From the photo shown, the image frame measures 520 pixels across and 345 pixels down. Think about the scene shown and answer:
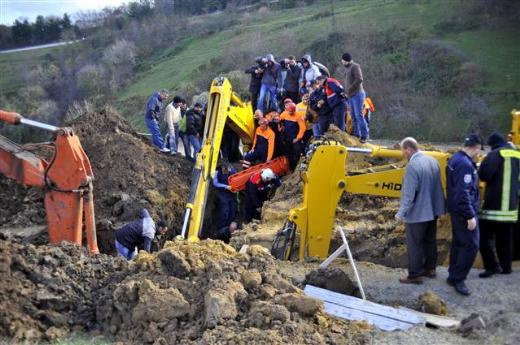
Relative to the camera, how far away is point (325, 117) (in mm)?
13664

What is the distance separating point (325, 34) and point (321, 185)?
1171 inches

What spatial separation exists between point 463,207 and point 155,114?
33.1 feet

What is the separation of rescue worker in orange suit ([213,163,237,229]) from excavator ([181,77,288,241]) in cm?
17

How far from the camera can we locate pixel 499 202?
8.04m

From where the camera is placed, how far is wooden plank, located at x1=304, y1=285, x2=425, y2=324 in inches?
275

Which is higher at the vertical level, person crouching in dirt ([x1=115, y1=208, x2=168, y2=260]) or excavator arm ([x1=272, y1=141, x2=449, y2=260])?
excavator arm ([x1=272, y1=141, x2=449, y2=260])

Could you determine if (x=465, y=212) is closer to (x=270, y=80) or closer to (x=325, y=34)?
(x=270, y=80)

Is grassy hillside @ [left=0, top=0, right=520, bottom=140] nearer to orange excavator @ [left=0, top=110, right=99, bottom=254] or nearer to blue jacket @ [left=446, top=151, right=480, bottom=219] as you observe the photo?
blue jacket @ [left=446, top=151, right=480, bottom=219]

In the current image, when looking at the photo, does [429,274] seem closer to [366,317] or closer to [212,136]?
[366,317]

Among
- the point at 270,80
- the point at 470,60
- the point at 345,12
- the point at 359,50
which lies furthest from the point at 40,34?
the point at 270,80

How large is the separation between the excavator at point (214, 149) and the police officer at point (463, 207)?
18.0ft

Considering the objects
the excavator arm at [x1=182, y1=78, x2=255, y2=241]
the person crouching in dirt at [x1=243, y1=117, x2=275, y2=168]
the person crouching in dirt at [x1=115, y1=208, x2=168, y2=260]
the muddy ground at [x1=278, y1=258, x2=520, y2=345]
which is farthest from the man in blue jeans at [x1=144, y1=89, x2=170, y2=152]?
the muddy ground at [x1=278, y1=258, x2=520, y2=345]

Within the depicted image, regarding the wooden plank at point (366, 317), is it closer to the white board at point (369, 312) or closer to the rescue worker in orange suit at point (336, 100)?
the white board at point (369, 312)

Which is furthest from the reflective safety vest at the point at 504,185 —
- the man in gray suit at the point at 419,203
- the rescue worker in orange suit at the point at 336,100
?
the rescue worker in orange suit at the point at 336,100
